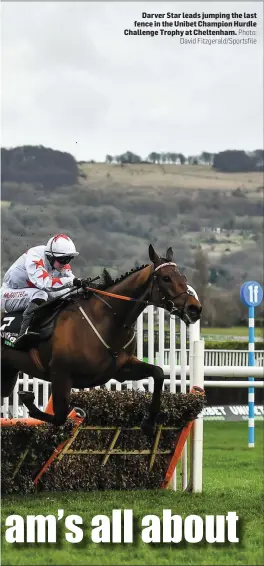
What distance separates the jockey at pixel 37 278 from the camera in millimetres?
6395

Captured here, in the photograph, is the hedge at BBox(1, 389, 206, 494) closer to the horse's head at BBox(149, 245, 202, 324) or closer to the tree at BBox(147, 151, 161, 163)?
the horse's head at BBox(149, 245, 202, 324)

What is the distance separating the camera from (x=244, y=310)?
17.8 metres

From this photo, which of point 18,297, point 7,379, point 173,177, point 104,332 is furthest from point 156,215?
point 104,332

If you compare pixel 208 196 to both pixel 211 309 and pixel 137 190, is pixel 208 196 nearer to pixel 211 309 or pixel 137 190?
pixel 137 190

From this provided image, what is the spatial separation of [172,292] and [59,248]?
0.81 metres

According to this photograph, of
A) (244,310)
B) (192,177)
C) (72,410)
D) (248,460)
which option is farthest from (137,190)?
(72,410)

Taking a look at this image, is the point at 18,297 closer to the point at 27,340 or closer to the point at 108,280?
the point at 27,340

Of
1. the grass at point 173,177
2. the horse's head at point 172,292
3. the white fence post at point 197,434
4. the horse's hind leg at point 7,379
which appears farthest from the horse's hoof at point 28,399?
the grass at point 173,177

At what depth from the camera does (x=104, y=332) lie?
244 inches

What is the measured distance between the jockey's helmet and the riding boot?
0.32 m

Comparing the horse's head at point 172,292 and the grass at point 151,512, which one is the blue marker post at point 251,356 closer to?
the grass at point 151,512

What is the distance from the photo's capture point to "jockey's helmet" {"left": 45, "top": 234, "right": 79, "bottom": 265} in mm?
6387

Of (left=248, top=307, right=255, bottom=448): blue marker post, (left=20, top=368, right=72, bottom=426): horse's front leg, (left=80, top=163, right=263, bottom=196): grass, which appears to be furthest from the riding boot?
(left=80, top=163, right=263, bottom=196): grass

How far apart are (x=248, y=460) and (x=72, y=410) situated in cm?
494
